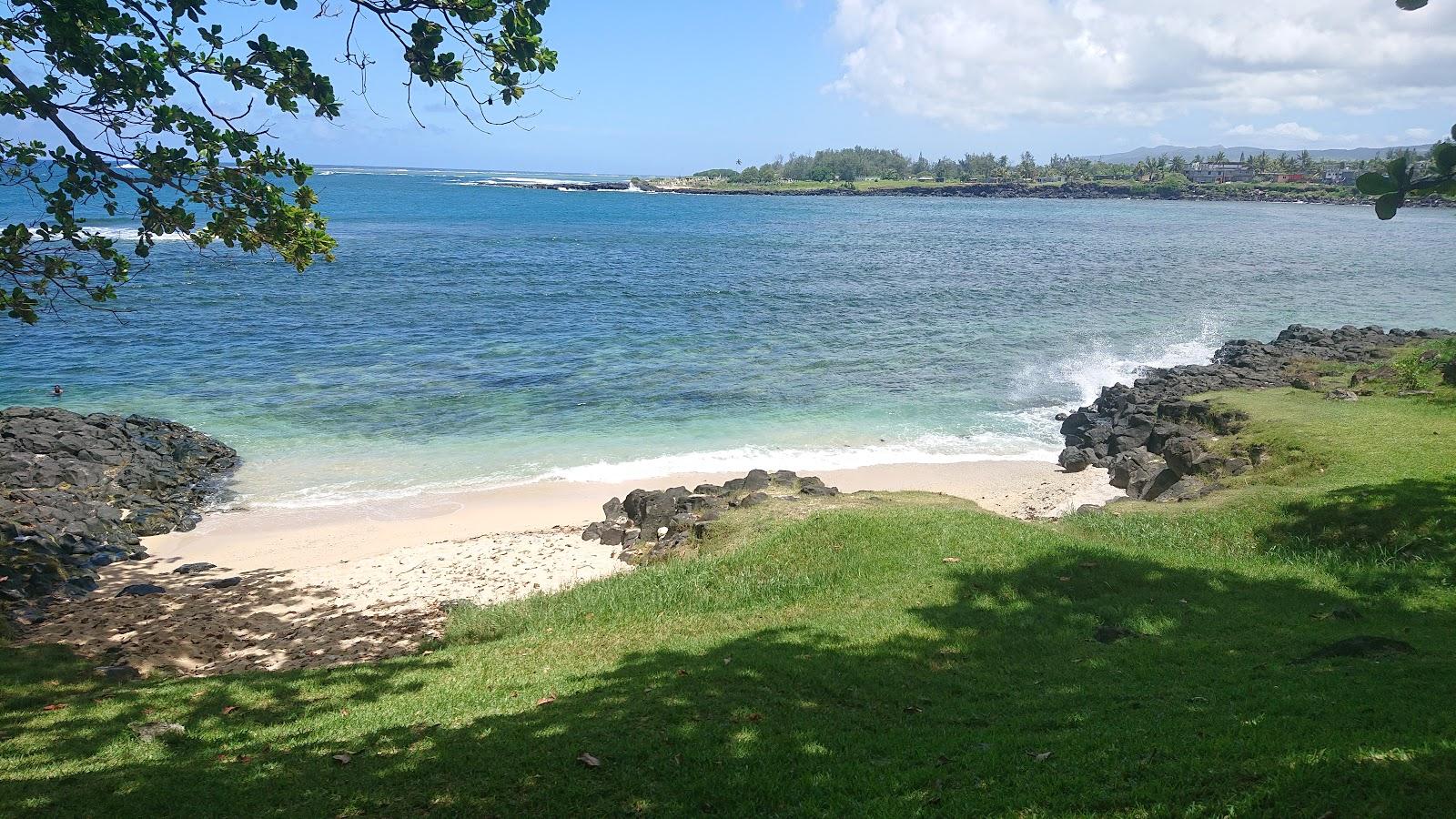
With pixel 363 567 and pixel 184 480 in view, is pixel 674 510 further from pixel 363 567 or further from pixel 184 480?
pixel 184 480

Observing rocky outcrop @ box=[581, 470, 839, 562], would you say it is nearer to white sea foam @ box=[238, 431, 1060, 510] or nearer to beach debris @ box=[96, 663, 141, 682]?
white sea foam @ box=[238, 431, 1060, 510]

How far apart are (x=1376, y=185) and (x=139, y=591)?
16.8m

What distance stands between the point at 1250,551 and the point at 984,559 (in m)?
3.99

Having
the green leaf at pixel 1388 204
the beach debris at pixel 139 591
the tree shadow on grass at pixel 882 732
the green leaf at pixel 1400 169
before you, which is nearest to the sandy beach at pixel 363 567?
the beach debris at pixel 139 591

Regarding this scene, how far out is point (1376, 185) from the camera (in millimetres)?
5477

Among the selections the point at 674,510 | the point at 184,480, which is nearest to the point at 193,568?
the point at 184,480

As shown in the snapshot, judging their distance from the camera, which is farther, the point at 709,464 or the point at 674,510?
the point at 709,464

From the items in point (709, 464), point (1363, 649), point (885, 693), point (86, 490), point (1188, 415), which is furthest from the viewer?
point (709, 464)

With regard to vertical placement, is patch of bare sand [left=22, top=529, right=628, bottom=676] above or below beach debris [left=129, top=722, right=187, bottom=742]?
below

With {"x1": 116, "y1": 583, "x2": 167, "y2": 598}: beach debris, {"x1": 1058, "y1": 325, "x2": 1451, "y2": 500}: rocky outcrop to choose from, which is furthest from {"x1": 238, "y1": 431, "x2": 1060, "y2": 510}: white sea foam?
{"x1": 116, "y1": 583, "x2": 167, "y2": 598}: beach debris

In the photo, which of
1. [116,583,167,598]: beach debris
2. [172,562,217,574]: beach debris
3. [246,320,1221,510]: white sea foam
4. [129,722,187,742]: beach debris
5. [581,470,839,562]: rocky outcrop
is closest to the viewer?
[129,722,187,742]: beach debris

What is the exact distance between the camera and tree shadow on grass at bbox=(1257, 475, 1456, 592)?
10688 millimetres

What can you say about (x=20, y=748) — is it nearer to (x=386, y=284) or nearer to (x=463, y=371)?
(x=463, y=371)

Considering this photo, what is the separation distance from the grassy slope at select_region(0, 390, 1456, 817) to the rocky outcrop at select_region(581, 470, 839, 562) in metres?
2.62
